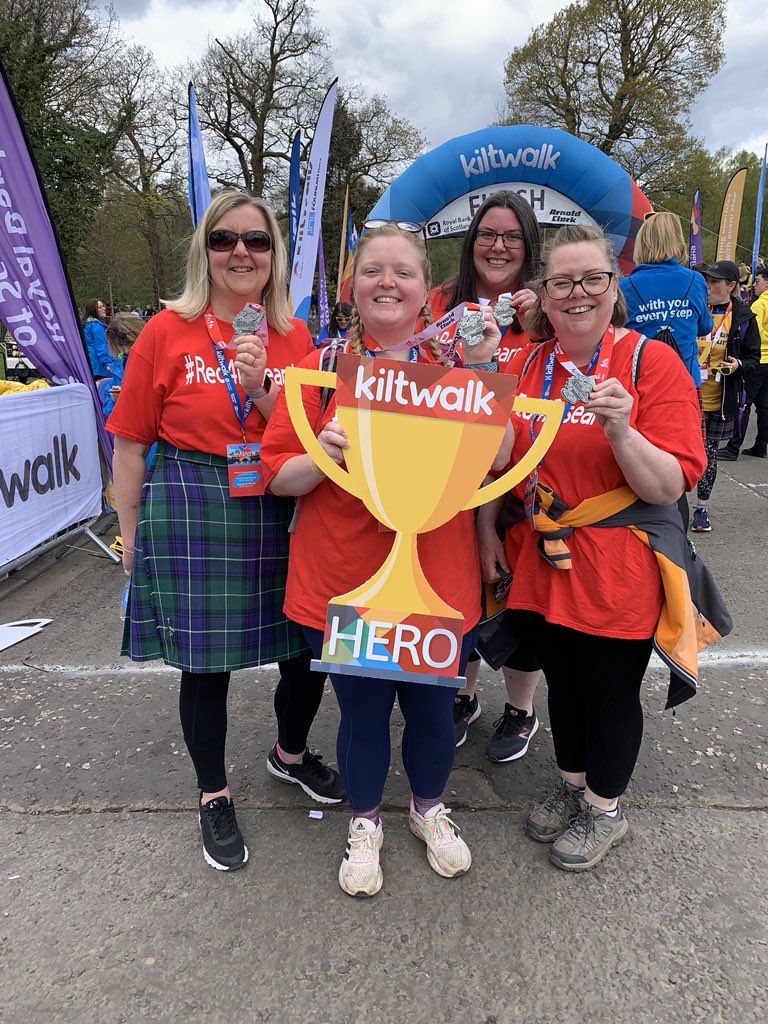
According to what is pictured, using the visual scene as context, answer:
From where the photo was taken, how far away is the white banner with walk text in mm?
4070

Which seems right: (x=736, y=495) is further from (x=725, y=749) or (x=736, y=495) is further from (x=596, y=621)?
(x=596, y=621)

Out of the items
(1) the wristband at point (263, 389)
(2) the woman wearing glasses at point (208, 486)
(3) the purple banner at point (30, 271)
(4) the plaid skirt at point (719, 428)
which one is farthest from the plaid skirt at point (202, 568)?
(4) the plaid skirt at point (719, 428)

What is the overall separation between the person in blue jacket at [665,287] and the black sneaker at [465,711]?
2.24m

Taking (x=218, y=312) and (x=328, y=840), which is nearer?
(x=218, y=312)

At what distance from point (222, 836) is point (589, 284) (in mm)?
1943

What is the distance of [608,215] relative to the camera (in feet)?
13.1

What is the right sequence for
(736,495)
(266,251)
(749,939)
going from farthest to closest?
1. (736,495)
2. (266,251)
3. (749,939)

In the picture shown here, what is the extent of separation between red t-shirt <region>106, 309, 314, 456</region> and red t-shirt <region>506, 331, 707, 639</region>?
83cm

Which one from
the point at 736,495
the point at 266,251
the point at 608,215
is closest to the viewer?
the point at 266,251

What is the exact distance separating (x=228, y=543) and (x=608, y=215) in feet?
11.4

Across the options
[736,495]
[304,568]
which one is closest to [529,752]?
[304,568]

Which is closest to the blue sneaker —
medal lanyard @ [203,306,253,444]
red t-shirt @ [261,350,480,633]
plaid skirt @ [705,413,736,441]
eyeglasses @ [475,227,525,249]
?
plaid skirt @ [705,413,736,441]

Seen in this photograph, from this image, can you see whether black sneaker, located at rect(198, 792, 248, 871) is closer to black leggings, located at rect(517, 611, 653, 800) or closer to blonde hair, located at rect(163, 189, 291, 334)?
black leggings, located at rect(517, 611, 653, 800)

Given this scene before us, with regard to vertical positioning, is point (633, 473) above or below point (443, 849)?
above
